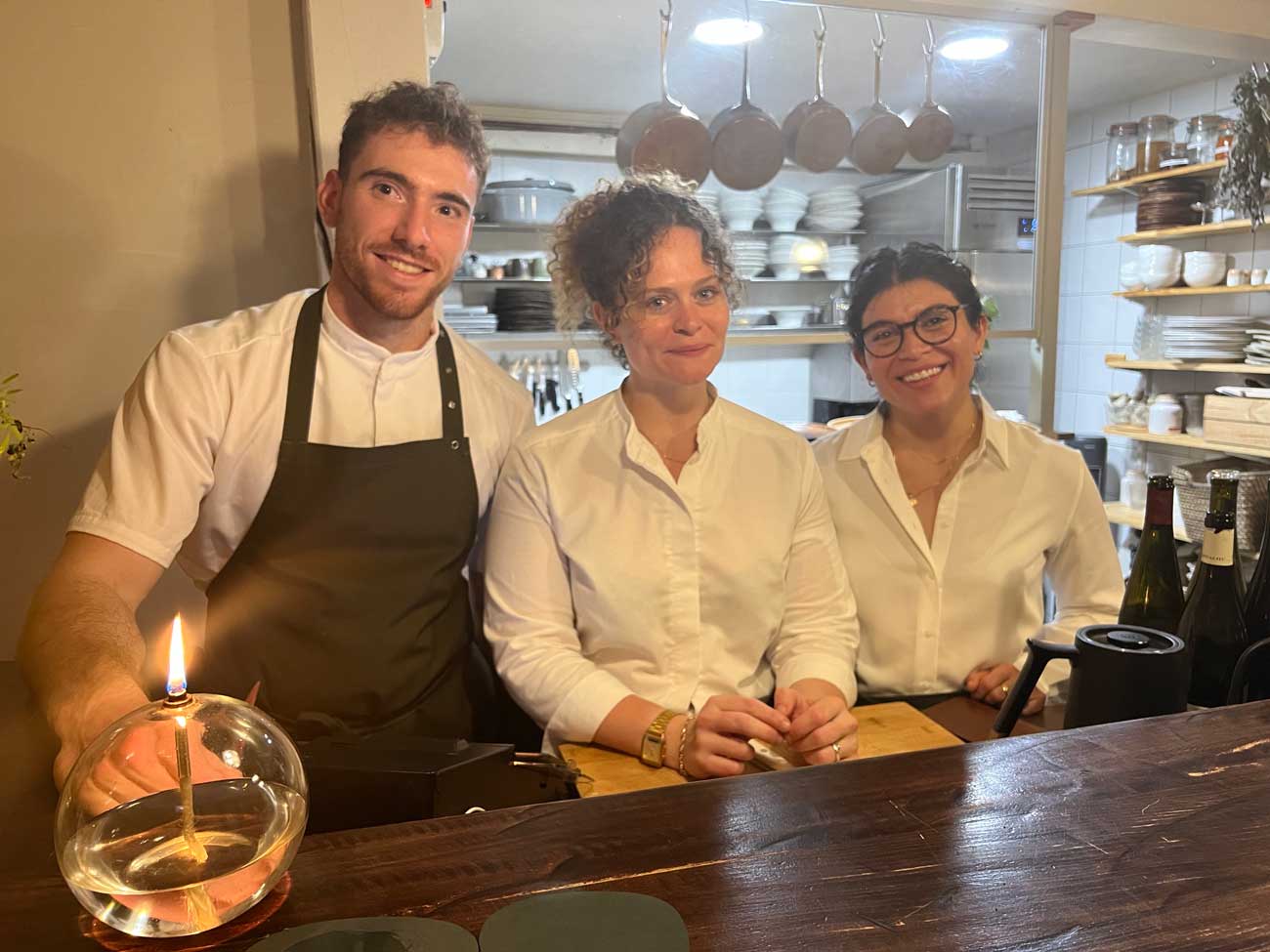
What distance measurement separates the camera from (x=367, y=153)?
135 centimetres

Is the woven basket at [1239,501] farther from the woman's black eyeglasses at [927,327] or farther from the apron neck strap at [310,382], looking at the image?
the apron neck strap at [310,382]

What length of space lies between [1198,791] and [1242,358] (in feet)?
10.9

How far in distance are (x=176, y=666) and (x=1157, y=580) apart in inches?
48.6

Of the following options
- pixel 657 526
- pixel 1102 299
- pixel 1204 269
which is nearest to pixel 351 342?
pixel 657 526

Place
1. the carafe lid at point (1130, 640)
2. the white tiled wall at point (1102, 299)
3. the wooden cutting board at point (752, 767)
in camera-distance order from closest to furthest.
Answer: the carafe lid at point (1130, 640), the wooden cutting board at point (752, 767), the white tiled wall at point (1102, 299)

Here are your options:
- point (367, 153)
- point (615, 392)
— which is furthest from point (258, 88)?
point (615, 392)

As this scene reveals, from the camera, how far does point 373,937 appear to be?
1.74 feet

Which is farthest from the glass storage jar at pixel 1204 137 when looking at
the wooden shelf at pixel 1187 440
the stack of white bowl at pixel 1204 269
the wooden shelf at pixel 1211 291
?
the wooden shelf at pixel 1187 440

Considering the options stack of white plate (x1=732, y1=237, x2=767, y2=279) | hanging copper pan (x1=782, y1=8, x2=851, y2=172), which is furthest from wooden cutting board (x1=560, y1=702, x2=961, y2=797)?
stack of white plate (x1=732, y1=237, x2=767, y2=279)

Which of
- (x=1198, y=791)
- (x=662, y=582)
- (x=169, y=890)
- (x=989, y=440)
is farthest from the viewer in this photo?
(x=989, y=440)

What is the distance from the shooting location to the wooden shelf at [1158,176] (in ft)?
11.0

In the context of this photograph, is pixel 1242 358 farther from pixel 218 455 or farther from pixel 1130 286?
pixel 218 455

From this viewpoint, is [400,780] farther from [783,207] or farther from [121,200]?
[783,207]

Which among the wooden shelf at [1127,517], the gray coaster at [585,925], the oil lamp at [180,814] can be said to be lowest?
the wooden shelf at [1127,517]
